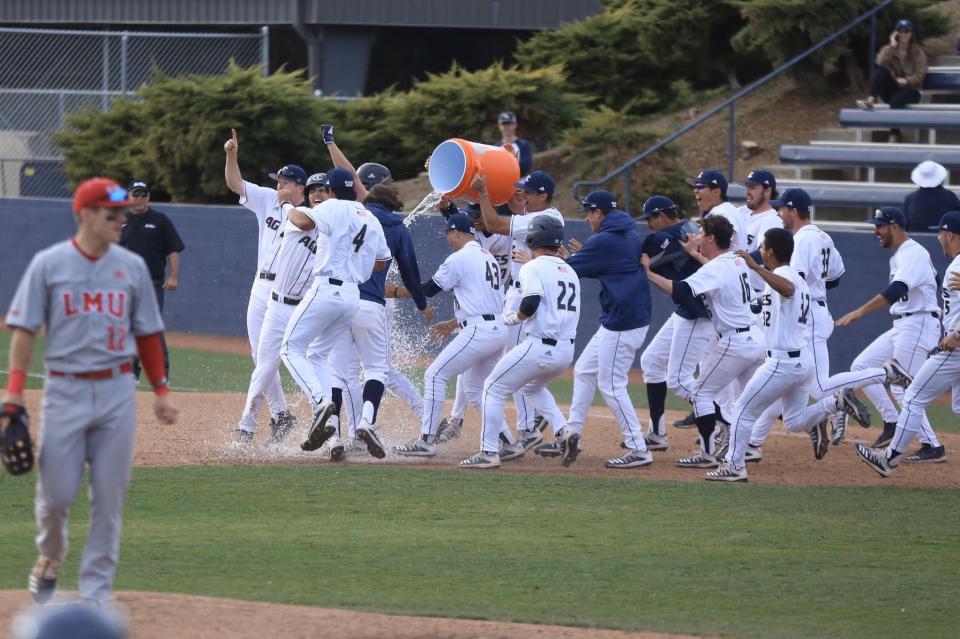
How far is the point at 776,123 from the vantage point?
70.8ft

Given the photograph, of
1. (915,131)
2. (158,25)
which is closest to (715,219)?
(915,131)

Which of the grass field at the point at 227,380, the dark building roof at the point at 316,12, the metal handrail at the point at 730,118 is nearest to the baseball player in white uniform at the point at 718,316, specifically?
the grass field at the point at 227,380

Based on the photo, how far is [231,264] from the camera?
63.7 feet

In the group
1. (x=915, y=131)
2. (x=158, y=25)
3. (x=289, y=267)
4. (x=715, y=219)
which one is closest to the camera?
(x=715, y=219)

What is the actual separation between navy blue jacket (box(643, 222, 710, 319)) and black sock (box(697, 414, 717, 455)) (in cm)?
85

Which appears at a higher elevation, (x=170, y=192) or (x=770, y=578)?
(x=170, y=192)

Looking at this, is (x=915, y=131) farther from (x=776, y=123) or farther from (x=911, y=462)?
(x=911, y=462)

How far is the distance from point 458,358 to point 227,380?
5878mm

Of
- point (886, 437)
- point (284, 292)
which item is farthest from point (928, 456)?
point (284, 292)

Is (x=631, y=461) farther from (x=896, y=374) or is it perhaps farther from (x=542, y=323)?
(x=896, y=374)

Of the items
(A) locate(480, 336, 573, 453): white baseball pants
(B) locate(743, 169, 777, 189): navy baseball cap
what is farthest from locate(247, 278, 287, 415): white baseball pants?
(B) locate(743, 169, 777, 189): navy baseball cap

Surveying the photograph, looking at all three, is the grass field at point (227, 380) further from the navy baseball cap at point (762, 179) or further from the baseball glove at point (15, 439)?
the baseball glove at point (15, 439)

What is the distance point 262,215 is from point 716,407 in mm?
3969

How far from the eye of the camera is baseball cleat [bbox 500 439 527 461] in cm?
1056
